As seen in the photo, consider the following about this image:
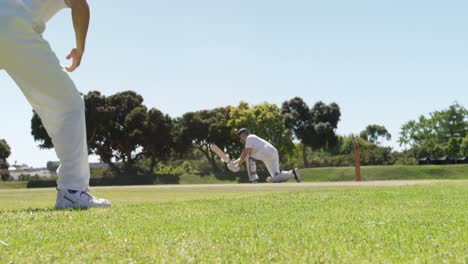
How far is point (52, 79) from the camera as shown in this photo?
5590 millimetres

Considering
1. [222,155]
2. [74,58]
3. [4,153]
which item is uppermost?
[4,153]

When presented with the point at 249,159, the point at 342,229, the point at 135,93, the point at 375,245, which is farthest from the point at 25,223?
the point at 135,93

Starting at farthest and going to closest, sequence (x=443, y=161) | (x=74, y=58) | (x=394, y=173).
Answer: (x=443, y=161) → (x=394, y=173) → (x=74, y=58)

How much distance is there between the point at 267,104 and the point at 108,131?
19706mm

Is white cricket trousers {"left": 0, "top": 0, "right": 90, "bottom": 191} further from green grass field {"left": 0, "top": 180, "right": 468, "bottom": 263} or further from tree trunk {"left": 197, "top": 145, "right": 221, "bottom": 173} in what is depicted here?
tree trunk {"left": 197, "top": 145, "right": 221, "bottom": 173}

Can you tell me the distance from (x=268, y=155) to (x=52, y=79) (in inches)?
494

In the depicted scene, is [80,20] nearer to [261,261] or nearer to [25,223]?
[25,223]

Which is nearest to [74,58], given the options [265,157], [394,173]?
[265,157]

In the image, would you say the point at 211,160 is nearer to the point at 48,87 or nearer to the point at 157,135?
the point at 157,135

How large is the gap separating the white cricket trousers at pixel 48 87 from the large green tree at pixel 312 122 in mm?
69358

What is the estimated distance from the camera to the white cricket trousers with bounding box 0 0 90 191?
5336mm

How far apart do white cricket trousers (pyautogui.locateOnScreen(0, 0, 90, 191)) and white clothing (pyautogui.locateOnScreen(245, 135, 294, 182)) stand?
1200 centimetres

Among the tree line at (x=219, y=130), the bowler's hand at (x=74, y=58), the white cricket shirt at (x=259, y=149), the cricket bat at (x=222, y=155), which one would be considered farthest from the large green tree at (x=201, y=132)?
the bowler's hand at (x=74, y=58)

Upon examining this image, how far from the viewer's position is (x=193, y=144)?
228ft
